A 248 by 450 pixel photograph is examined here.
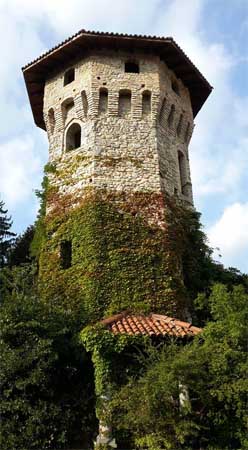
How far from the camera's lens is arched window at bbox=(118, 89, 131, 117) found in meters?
18.3

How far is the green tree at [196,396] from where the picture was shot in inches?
418

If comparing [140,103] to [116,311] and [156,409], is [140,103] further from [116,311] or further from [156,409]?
[156,409]

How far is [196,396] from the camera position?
1150 centimetres

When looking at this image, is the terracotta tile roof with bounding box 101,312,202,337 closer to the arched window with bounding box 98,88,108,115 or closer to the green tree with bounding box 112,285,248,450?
the green tree with bounding box 112,285,248,450

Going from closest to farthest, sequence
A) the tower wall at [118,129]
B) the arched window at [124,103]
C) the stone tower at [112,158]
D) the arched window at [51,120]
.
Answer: the stone tower at [112,158]
the tower wall at [118,129]
the arched window at [124,103]
the arched window at [51,120]

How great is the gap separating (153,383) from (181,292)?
5.01m

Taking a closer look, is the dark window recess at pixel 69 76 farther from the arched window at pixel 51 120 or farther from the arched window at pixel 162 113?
the arched window at pixel 162 113

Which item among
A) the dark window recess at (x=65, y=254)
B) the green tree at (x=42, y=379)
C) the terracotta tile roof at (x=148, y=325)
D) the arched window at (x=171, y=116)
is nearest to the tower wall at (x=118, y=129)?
the arched window at (x=171, y=116)

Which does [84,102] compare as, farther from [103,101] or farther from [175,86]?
[175,86]

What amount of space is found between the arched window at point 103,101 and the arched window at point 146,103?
1384mm

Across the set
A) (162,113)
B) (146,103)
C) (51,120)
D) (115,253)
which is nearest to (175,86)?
(162,113)

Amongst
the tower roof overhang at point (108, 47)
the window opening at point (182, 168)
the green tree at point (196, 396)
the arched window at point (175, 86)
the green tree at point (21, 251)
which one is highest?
the tower roof overhang at point (108, 47)

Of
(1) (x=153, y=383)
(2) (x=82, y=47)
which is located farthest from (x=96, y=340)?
(2) (x=82, y=47)

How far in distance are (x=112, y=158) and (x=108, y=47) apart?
4935mm
